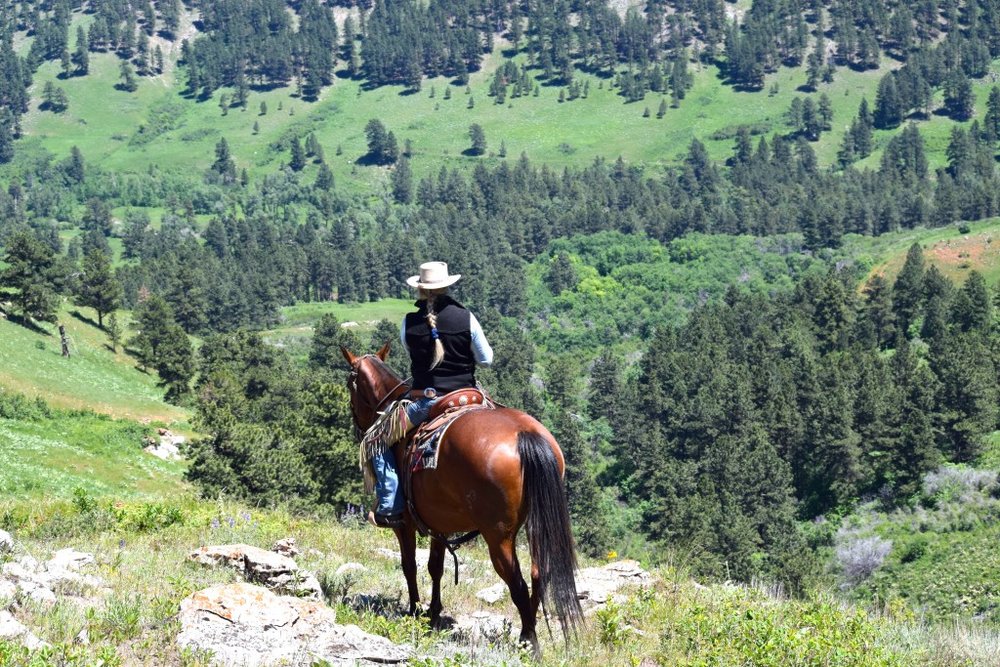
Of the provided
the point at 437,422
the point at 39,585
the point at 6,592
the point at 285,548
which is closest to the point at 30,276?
the point at 285,548

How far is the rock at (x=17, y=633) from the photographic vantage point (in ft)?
28.8

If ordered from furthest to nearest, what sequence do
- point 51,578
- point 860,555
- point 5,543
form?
point 860,555 < point 5,543 < point 51,578

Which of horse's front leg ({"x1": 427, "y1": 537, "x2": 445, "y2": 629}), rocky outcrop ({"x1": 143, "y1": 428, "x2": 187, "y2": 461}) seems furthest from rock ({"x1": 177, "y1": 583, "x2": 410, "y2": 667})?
rocky outcrop ({"x1": 143, "y1": 428, "x2": 187, "y2": 461})

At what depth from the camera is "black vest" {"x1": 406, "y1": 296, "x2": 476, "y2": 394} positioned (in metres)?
12.4

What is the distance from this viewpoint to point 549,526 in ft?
37.2

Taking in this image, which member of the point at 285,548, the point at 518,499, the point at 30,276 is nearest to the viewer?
the point at 518,499

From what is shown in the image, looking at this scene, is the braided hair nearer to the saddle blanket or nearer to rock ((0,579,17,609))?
the saddle blanket

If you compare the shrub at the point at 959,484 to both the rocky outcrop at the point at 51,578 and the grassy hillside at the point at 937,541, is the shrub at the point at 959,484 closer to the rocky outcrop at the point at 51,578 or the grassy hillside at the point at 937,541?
the grassy hillside at the point at 937,541

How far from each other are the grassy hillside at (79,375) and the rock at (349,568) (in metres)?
70.8

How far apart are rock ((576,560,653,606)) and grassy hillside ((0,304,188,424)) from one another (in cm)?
7186

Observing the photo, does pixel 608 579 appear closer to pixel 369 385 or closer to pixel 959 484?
pixel 369 385

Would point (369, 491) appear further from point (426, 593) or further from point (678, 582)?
point (678, 582)

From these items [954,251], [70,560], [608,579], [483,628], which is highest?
[70,560]

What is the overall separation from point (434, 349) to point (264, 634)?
3.97 meters
